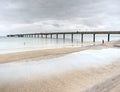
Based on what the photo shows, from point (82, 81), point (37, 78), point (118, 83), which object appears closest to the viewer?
point (118, 83)

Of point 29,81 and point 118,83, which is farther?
point 29,81

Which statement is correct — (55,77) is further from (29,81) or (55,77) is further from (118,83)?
(118,83)

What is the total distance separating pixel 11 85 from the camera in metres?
7.08

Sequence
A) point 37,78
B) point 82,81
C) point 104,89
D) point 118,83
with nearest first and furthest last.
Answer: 1. point 104,89
2. point 118,83
3. point 82,81
4. point 37,78

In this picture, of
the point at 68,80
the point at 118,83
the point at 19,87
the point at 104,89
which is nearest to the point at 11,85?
the point at 19,87

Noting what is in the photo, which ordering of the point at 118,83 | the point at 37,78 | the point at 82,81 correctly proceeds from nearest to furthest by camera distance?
1. the point at 118,83
2. the point at 82,81
3. the point at 37,78

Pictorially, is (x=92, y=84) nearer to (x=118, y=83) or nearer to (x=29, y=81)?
(x=118, y=83)

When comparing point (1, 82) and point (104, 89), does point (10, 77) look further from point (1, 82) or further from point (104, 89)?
point (104, 89)

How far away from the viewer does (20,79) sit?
794cm

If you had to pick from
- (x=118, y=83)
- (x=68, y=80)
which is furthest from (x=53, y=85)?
(x=118, y=83)

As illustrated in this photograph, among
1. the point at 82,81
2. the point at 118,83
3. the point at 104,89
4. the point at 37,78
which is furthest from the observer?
the point at 37,78

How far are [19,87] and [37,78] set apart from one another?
1.36 metres

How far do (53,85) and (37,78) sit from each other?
1.36 metres

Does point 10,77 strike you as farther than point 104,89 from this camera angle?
Yes
